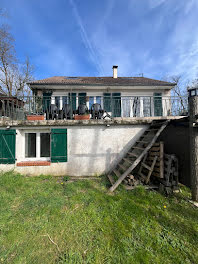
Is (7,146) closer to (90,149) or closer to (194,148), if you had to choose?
(90,149)

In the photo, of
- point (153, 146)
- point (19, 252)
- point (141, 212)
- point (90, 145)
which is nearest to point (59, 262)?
point (19, 252)

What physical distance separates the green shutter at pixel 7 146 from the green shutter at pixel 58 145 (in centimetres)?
146

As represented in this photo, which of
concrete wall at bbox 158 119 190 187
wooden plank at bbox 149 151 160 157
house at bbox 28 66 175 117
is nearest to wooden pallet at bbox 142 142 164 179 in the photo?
wooden plank at bbox 149 151 160 157

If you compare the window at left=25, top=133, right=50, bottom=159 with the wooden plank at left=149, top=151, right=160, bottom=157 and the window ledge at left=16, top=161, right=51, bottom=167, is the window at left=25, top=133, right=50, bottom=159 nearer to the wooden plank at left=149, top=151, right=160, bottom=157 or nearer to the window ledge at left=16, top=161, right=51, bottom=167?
the window ledge at left=16, top=161, right=51, bottom=167

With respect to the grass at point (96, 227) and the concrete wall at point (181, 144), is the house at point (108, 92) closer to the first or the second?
the concrete wall at point (181, 144)

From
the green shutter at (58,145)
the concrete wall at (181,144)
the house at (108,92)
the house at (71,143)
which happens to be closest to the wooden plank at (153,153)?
the concrete wall at (181,144)

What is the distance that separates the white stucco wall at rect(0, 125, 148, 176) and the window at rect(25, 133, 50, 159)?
21 cm

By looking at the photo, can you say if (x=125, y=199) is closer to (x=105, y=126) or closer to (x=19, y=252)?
(x=19, y=252)

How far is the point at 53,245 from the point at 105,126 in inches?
134

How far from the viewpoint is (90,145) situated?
4.29 meters

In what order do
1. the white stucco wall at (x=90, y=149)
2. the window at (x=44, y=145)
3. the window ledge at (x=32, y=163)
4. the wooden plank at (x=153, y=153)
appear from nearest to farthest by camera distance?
the wooden plank at (x=153, y=153) < the window ledge at (x=32, y=163) < the white stucco wall at (x=90, y=149) < the window at (x=44, y=145)

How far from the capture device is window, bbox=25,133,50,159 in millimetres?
4434

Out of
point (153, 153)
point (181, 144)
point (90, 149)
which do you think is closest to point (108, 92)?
point (90, 149)

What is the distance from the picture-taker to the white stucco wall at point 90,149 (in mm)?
4219
